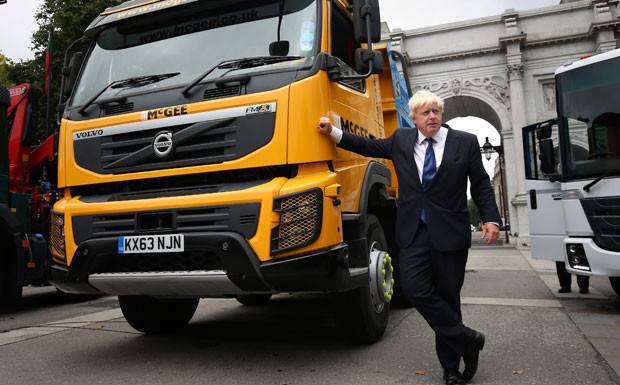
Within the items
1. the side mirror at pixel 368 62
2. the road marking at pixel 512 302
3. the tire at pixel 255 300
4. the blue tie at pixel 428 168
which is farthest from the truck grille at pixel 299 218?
the road marking at pixel 512 302

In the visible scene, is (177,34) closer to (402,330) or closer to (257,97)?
(257,97)

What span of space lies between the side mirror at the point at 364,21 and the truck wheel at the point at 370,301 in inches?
53.4

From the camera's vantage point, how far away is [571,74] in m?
6.38

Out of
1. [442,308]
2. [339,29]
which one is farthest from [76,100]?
[442,308]

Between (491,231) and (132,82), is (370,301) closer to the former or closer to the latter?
(491,231)

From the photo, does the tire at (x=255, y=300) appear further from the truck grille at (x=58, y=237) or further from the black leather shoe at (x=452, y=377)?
the black leather shoe at (x=452, y=377)

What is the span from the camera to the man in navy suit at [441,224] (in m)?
3.20

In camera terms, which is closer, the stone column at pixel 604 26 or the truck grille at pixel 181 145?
the truck grille at pixel 181 145

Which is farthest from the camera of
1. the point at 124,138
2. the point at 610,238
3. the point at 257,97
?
the point at 610,238

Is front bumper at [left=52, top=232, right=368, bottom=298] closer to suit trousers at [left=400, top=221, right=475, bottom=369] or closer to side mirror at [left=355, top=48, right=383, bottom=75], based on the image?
suit trousers at [left=400, top=221, right=475, bottom=369]

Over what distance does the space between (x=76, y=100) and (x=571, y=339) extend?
4.47m

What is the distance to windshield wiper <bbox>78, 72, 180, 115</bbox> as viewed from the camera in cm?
390

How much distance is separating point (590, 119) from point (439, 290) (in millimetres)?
3945

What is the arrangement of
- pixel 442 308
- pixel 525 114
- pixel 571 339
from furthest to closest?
pixel 525 114, pixel 571 339, pixel 442 308
